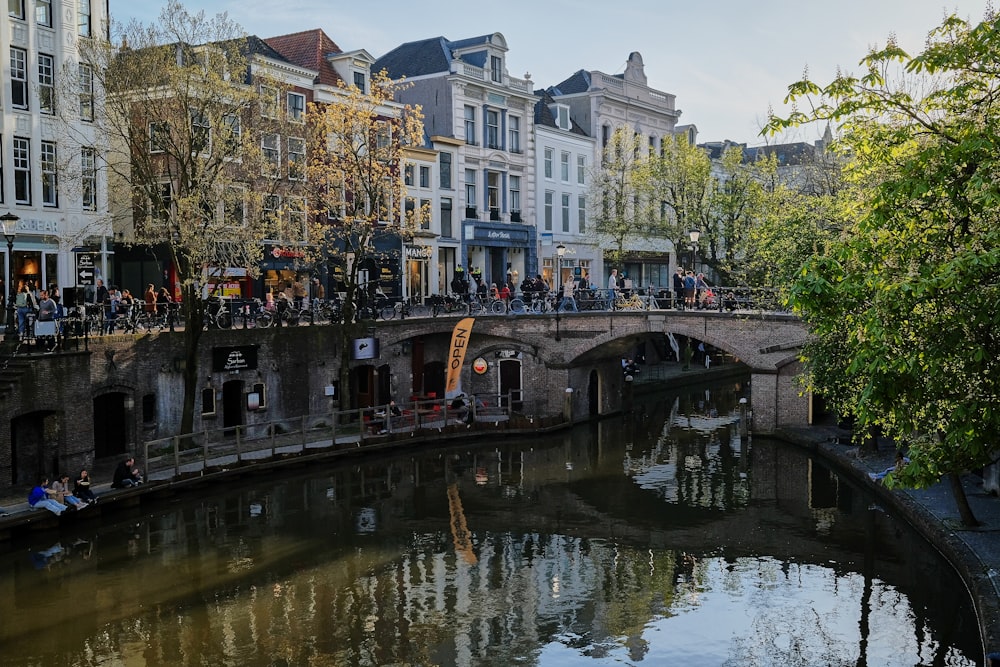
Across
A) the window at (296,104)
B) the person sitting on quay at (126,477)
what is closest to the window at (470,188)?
the window at (296,104)

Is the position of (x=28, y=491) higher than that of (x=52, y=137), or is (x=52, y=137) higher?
(x=52, y=137)

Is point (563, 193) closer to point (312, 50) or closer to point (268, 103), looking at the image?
point (312, 50)

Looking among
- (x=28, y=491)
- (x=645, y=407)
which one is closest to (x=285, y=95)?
(x=28, y=491)

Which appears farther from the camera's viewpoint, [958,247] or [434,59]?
[434,59]

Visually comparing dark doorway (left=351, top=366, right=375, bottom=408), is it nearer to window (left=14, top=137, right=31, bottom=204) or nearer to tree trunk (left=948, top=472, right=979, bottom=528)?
window (left=14, top=137, right=31, bottom=204)

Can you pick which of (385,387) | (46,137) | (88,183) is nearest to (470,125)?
(385,387)

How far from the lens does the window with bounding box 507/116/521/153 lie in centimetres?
5453

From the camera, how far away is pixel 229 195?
99.8ft

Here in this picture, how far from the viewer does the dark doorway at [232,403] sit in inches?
1391

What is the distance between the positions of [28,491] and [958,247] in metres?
23.7

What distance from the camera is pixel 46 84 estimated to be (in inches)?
1329

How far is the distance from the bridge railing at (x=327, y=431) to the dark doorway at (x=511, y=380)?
0.25ft

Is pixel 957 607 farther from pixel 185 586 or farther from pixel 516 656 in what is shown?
pixel 185 586

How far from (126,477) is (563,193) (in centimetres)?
3603
